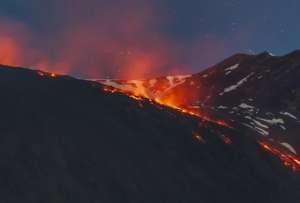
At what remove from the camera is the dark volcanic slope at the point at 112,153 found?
7400 centimetres

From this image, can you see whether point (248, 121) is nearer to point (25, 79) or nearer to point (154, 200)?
point (25, 79)

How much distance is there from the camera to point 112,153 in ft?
285

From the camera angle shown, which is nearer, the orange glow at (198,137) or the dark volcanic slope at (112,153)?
the dark volcanic slope at (112,153)

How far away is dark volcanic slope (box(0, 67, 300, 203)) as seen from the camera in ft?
243

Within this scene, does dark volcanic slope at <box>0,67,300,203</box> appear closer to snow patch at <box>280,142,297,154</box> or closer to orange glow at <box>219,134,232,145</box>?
orange glow at <box>219,134,232,145</box>

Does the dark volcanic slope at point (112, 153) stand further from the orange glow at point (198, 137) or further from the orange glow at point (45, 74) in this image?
the orange glow at point (45, 74)

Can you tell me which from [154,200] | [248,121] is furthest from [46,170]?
[248,121]

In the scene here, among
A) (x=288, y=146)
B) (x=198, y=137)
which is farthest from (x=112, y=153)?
(x=288, y=146)

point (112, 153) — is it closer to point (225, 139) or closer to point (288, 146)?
point (225, 139)

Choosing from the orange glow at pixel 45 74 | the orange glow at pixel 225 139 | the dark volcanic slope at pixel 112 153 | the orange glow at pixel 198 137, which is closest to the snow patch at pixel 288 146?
the dark volcanic slope at pixel 112 153

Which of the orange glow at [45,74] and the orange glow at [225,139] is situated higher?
the orange glow at [45,74]

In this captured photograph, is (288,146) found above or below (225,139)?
above

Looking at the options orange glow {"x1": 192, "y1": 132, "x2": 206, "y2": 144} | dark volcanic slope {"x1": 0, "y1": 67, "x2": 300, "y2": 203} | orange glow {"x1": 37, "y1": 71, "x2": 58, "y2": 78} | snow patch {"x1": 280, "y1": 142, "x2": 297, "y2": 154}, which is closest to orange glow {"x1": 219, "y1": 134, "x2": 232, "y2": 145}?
dark volcanic slope {"x1": 0, "y1": 67, "x2": 300, "y2": 203}

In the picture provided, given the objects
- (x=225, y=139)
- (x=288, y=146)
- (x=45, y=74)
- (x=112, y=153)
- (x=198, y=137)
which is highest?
(x=45, y=74)
